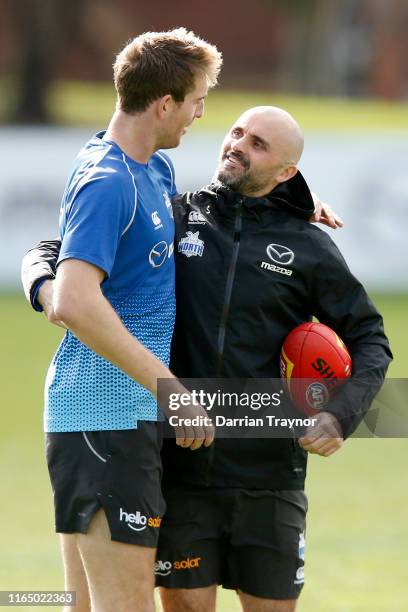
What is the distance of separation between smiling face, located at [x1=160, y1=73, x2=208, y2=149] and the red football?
99cm

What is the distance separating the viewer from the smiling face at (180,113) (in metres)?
4.77

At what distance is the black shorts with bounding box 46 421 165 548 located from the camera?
183 inches

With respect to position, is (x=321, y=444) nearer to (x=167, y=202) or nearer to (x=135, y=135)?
(x=167, y=202)

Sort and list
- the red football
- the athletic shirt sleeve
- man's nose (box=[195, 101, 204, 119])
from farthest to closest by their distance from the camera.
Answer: the red football < man's nose (box=[195, 101, 204, 119]) < the athletic shirt sleeve

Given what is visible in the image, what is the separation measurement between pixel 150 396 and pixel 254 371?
58cm

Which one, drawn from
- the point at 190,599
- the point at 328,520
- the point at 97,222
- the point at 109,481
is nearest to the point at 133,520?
the point at 109,481

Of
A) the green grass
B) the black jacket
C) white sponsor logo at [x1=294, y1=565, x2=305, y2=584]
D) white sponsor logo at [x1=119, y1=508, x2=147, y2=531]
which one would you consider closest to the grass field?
white sponsor logo at [x1=294, y1=565, x2=305, y2=584]

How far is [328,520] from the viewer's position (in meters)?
Result: 8.54

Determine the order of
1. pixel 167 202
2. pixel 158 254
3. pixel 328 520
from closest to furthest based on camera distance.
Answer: pixel 158 254
pixel 167 202
pixel 328 520

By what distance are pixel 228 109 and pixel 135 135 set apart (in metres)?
31.7

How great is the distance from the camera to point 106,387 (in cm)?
480

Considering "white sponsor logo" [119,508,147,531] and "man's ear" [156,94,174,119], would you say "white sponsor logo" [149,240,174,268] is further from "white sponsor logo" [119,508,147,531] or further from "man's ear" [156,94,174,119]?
"white sponsor logo" [119,508,147,531]

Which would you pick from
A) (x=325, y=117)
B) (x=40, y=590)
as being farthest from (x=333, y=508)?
(x=325, y=117)

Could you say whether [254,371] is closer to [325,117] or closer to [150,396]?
[150,396]
